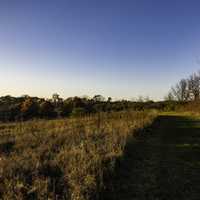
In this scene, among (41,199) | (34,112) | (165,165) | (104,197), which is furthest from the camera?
(34,112)

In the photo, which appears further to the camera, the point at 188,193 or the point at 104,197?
the point at 188,193

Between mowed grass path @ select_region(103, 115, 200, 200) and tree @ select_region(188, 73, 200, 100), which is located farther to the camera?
tree @ select_region(188, 73, 200, 100)

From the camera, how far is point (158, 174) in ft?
19.7

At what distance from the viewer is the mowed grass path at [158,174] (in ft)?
15.8

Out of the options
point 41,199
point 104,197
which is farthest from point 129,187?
point 41,199

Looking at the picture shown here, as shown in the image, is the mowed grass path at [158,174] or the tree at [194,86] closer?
the mowed grass path at [158,174]

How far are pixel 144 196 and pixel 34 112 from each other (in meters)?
36.9

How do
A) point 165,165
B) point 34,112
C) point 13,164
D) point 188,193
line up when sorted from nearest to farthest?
1. point 188,193
2. point 13,164
3. point 165,165
4. point 34,112

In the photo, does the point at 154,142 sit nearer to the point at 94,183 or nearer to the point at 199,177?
the point at 199,177

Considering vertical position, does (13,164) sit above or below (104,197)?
above

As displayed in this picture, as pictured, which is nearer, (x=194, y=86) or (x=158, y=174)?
(x=158, y=174)

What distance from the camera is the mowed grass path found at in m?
4.81

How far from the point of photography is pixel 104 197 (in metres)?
4.47

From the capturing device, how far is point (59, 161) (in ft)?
19.6
